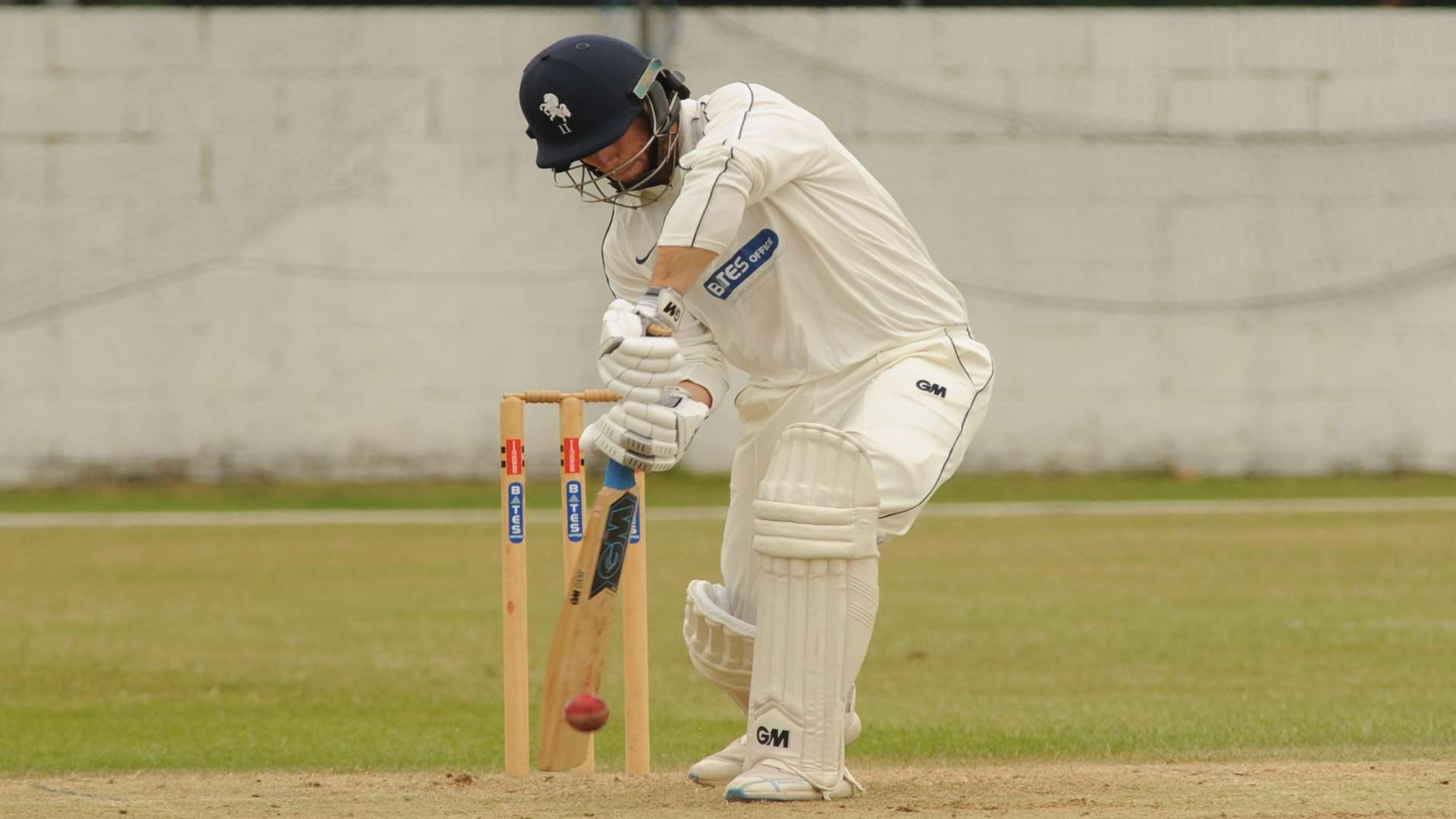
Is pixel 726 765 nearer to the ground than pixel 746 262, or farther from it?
nearer to the ground

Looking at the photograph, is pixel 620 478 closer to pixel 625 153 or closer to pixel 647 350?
pixel 647 350

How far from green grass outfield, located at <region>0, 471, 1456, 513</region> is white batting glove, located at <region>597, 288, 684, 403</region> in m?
10.1

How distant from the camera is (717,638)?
4086mm

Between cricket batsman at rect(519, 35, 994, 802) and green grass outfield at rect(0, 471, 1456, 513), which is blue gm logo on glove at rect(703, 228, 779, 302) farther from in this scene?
green grass outfield at rect(0, 471, 1456, 513)

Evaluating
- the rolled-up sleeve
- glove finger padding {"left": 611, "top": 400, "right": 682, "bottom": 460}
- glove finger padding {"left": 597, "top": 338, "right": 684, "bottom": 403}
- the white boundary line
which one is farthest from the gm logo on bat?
the white boundary line

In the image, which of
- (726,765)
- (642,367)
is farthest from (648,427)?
(726,765)

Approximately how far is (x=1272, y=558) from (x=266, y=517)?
21.6 feet

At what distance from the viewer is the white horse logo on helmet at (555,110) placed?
374cm

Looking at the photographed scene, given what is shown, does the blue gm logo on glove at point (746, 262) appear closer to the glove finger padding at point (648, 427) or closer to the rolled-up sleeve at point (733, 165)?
the rolled-up sleeve at point (733, 165)

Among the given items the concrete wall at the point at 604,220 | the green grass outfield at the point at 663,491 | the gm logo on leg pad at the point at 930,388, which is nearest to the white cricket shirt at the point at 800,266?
the gm logo on leg pad at the point at 930,388

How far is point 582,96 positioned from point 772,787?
1355 millimetres

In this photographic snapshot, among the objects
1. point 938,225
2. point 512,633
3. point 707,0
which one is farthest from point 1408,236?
point 512,633

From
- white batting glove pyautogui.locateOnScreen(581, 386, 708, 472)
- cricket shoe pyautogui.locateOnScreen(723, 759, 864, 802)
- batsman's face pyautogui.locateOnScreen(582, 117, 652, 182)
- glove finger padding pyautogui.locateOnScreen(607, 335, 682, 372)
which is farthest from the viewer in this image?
batsman's face pyautogui.locateOnScreen(582, 117, 652, 182)

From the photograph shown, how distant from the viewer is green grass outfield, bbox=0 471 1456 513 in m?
14.1
